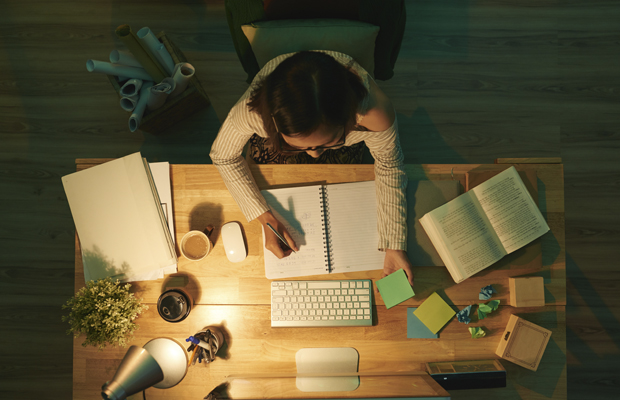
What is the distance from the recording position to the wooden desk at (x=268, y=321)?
106cm

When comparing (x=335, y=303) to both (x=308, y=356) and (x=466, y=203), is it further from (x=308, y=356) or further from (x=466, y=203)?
(x=466, y=203)

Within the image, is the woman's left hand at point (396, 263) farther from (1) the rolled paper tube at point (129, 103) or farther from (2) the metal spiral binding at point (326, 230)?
(1) the rolled paper tube at point (129, 103)

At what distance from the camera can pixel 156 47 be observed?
52.7 inches

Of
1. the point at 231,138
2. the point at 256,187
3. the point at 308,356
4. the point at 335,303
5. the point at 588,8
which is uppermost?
the point at 588,8

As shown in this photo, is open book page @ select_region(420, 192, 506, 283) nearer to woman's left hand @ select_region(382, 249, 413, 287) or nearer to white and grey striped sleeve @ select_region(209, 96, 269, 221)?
woman's left hand @ select_region(382, 249, 413, 287)

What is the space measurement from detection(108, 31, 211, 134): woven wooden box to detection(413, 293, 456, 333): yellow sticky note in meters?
1.29

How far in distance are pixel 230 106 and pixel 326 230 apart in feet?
3.35

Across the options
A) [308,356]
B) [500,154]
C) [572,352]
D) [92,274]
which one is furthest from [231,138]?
[572,352]

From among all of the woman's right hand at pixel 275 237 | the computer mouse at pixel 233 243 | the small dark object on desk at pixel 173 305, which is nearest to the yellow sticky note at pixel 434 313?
the woman's right hand at pixel 275 237

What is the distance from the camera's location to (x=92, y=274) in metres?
1.06

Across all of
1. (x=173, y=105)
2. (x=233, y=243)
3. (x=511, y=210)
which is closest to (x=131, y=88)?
(x=173, y=105)

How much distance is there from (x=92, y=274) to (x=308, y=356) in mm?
718

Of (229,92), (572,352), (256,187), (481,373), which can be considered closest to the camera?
(481,373)

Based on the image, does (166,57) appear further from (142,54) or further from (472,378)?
(472,378)
